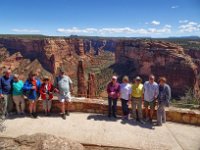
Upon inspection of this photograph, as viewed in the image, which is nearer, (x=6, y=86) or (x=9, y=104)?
(x=6, y=86)

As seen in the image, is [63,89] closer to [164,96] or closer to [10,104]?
[10,104]

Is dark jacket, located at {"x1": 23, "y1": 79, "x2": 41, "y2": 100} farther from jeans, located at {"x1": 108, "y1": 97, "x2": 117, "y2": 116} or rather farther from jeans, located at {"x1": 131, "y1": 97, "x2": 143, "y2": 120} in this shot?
jeans, located at {"x1": 131, "y1": 97, "x2": 143, "y2": 120}

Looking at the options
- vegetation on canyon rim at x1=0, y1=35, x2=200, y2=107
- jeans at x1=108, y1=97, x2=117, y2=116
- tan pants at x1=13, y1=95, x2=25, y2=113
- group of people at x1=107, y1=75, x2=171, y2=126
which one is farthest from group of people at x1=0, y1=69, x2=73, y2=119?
vegetation on canyon rim at x1=0, y1=35, x2=200, y2=107

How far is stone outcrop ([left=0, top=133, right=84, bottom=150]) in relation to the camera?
5559 millimetres

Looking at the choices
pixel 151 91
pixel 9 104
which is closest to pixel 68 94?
pixel 9 104

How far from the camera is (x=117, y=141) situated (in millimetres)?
7523

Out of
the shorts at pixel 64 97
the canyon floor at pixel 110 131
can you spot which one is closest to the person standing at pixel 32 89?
the canyon floor at pixel 110 131

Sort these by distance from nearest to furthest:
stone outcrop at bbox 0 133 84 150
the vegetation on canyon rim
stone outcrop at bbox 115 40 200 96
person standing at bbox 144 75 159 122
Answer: stone outcrop at bbox 0 133 84 150, person standing at bbox 144 75 159 122, stone outcrop at bbox 115 40 200 96, the vegetation on canyon rim

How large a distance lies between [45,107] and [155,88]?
12.7ft

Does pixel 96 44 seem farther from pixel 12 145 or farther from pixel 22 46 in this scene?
pixel 12 145

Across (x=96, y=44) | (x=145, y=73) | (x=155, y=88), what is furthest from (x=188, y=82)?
(x=96, y=44)

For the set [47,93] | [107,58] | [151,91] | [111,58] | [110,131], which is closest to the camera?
[110,131]

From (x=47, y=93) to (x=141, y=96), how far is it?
128 inches

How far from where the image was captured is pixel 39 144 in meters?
5.67
